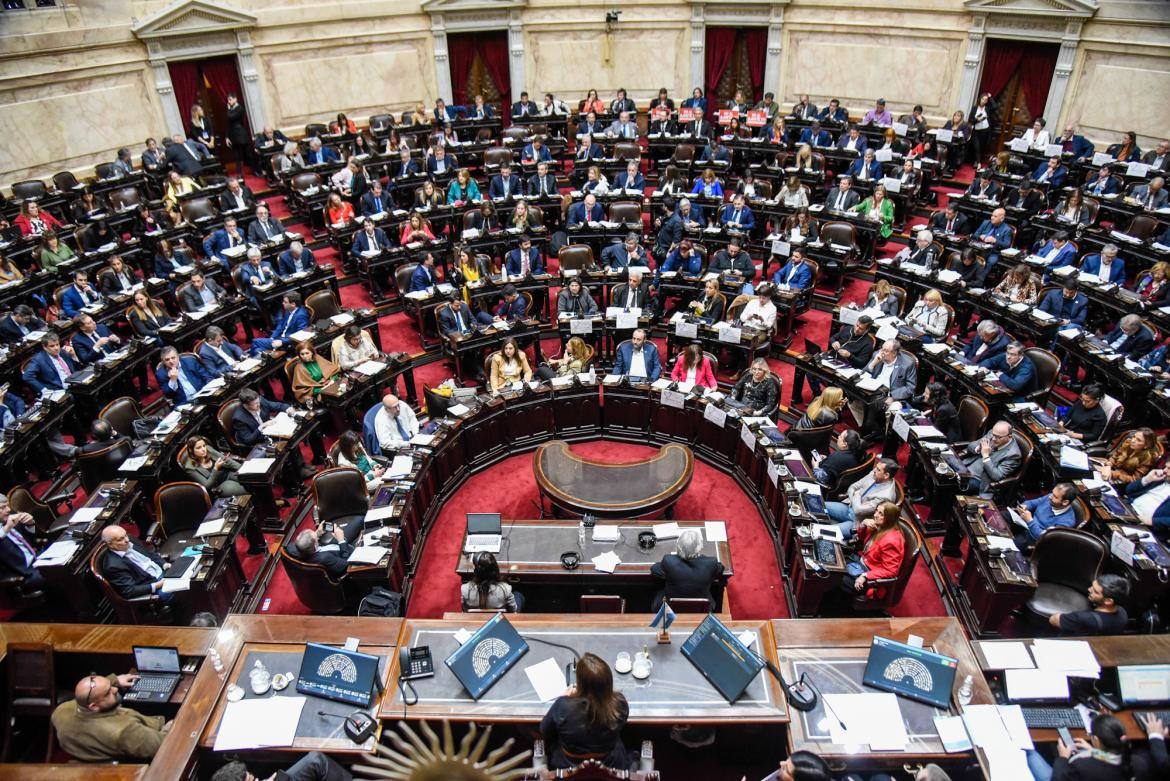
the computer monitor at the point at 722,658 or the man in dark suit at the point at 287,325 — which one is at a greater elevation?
the man in dark suit at the point at 287,325

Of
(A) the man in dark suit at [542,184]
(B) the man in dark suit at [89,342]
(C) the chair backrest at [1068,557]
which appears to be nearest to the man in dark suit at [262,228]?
(B) the man in dark suit at [89,342]

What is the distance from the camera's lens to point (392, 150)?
683 inches

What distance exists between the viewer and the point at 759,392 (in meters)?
9.30

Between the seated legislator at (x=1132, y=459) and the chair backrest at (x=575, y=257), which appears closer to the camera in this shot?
the seated legislator at (x=1132, y=459)

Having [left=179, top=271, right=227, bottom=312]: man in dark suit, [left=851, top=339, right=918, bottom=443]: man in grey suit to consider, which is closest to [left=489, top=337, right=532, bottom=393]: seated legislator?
[left=851, top=339, right=918, bottom=443]: man in grey suit

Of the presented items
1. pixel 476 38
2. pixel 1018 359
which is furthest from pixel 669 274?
pixel 476 38

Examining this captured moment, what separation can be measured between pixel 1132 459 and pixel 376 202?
1288 centimetres

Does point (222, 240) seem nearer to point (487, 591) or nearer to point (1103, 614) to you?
point (487, 591)

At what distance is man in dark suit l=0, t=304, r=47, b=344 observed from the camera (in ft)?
34.9

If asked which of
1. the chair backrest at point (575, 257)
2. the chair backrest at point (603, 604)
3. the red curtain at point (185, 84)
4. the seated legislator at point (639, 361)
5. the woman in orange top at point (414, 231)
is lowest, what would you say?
the chair backrest at point (603, 604)

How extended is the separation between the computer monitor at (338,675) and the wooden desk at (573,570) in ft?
5.49

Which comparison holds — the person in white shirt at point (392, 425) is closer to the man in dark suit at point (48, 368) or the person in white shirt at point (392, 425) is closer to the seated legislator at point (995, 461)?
the man in dark suit at point (48, 368)

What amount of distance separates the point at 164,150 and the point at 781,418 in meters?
15.2

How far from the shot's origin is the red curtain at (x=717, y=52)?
66.6 feet
